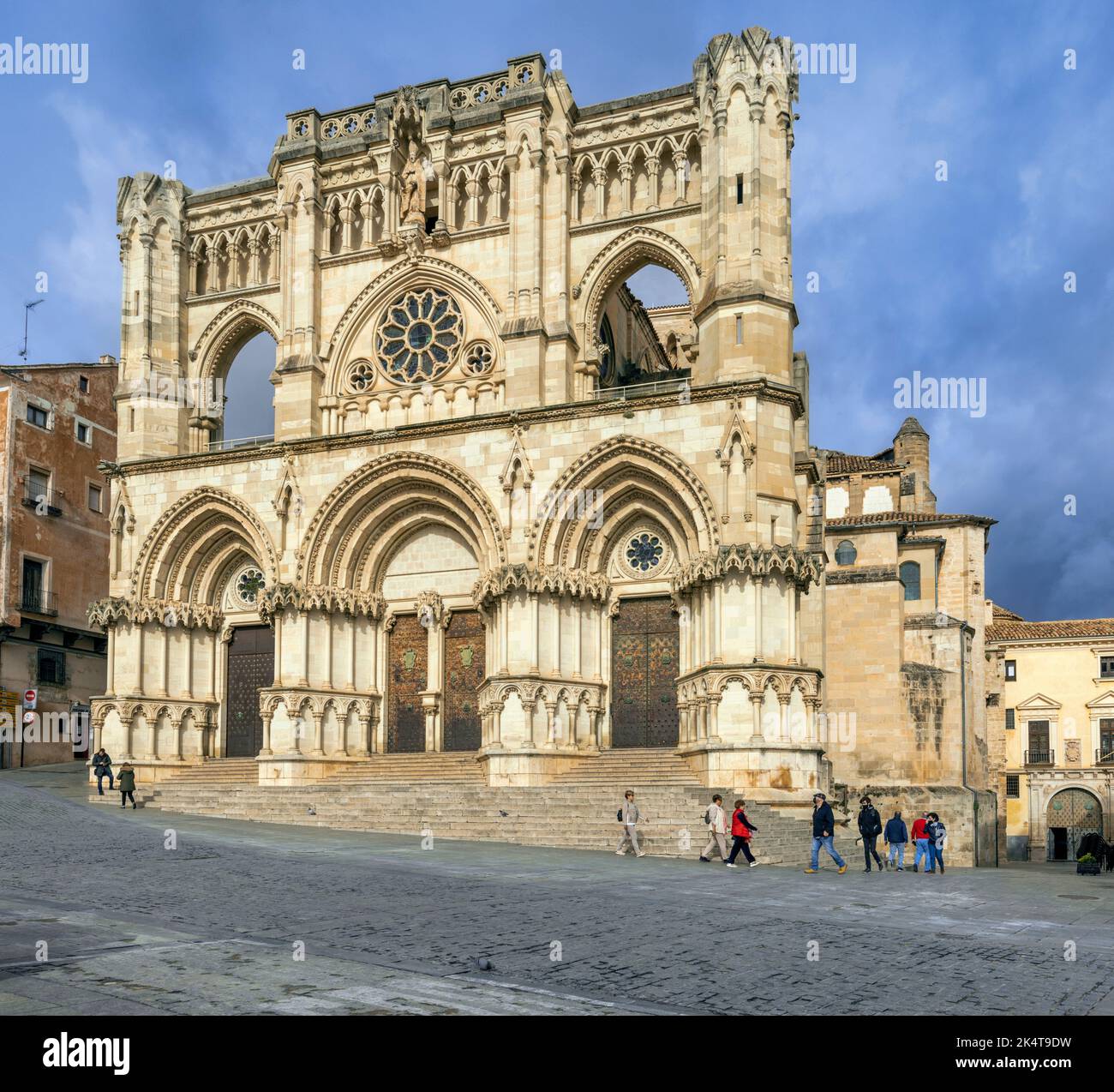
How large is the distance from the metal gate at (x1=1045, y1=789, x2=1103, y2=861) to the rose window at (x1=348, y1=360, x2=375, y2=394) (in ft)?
153

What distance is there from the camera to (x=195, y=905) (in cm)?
1427

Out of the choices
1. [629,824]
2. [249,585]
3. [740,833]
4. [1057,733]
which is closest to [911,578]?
[249,585]

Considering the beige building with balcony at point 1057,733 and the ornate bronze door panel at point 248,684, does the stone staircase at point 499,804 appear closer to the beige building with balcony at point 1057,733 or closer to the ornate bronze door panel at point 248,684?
the ornate bronze door panel at point 248,684

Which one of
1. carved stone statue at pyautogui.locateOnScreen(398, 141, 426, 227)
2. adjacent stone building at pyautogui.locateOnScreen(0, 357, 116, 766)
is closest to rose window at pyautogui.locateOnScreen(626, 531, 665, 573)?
carved stone statue at pyautogui.locateOnScreen(398, 141, 426, 227)

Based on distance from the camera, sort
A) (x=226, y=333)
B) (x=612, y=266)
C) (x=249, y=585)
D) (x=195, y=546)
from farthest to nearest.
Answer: (x=226, y=333)
(x=249, y=585)
(x=195, y=546)
(x=612, y=266)

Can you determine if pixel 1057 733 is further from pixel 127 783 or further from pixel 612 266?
pixel 127 783

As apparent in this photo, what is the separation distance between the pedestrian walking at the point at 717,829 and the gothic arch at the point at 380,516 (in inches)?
418

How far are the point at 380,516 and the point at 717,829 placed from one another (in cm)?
1437

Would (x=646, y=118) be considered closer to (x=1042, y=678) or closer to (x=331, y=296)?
(x=331, y=296)

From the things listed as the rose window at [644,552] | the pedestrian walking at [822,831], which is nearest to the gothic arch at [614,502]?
the rose window at [644,552]

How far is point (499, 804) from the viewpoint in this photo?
89.5 feet

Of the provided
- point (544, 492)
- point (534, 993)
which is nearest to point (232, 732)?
point (544, 492)

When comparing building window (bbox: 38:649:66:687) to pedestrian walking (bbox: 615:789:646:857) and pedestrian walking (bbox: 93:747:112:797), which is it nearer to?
pedestrian walking (bbox: 93:747:112:797)

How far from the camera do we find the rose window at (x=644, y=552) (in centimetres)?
3136
